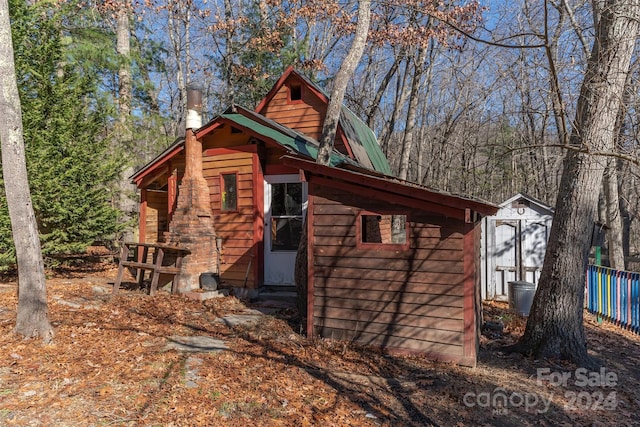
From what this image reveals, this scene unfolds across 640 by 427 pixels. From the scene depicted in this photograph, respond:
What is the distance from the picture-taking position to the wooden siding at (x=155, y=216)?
1171 centimetres

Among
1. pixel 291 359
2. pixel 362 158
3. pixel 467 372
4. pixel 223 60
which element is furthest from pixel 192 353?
pixel 223 60

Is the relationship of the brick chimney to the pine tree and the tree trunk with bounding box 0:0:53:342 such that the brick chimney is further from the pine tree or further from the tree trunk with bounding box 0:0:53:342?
the tree trunk with bounding box 0:0:53:342

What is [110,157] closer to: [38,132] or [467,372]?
[38,132]

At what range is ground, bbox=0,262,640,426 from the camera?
12.1 ft

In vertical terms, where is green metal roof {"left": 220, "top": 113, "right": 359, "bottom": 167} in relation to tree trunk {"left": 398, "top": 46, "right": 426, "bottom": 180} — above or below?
below

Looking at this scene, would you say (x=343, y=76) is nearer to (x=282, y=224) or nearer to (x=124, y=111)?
(x=282, y=224)

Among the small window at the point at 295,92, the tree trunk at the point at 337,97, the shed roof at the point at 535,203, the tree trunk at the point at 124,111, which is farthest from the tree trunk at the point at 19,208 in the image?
the shed roof at the point at 535,203

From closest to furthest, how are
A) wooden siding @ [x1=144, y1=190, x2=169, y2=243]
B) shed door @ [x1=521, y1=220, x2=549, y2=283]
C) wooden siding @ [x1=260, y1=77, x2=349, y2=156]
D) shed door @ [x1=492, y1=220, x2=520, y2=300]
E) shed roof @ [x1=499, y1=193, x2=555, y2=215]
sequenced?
1. shed roof @ [x1=499, y1=193, x2=555, y2=215]
2. shed door @ [x1=521, y1=220, x2=549, y2=283]
3. shed door @ [x1=492, y1=220, x2=520, y2=300]
4. wooden siding @ [x1=144, y1=190, x2=169, y2=243]
5. wooden siding @ [x1=260, y1=77, x2=349, y2=156]

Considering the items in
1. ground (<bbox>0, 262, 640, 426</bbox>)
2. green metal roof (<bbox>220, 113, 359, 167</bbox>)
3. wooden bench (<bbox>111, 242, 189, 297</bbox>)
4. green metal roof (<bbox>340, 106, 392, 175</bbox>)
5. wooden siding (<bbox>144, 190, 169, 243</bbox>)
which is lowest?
ground (<bbox>0, 262, 640, 426</bbox>)

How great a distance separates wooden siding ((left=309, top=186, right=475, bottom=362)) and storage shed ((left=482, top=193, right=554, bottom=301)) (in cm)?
577

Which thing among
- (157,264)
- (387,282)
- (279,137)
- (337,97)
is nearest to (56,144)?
(157,264)

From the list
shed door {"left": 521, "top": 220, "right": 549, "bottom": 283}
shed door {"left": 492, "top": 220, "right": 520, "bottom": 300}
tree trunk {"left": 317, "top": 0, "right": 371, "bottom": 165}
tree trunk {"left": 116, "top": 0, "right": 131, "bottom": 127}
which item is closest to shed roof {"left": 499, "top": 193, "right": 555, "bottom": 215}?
shed door {"left": 521, "top": 220, "right": 549, "bottom": 283}

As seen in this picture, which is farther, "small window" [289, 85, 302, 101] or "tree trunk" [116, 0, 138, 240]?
"tree trunk" [116, 0, 138, 240]

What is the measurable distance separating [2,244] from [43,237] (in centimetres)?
81
